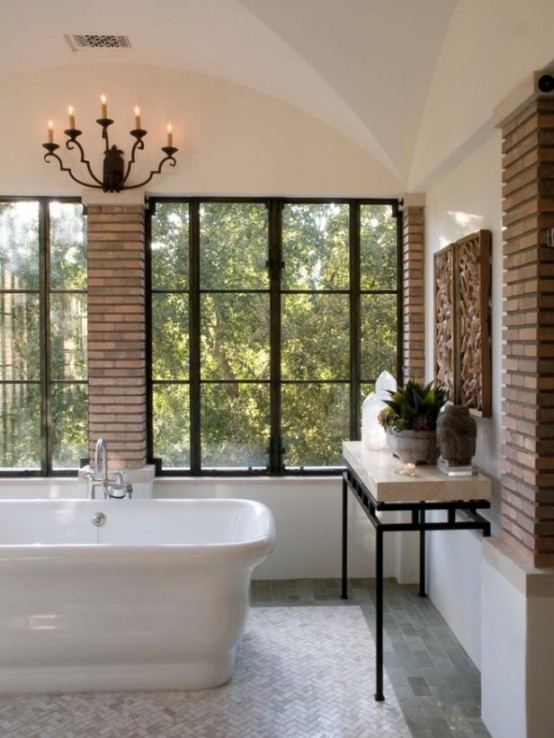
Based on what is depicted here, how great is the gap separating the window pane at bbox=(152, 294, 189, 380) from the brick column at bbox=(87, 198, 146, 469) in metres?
0.14

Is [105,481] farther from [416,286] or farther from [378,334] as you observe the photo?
[416,286]

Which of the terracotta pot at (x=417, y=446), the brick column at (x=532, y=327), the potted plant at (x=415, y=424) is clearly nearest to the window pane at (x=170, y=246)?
the potted plant at (x=415, y=424)

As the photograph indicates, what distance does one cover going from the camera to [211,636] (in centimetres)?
287

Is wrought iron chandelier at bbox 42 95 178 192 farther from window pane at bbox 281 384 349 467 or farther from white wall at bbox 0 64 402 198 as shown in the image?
window pane at bbox 281 384 349 467

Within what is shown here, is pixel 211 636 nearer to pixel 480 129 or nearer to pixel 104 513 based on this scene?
pixel 104 513

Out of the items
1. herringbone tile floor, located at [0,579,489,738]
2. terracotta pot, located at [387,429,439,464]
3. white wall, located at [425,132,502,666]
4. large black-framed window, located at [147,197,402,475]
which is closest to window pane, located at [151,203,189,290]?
large black-framed window, located at [147,197,402,475]

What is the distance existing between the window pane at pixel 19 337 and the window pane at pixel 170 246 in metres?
0.78

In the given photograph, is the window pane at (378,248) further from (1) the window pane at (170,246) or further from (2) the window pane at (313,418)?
(1) the window pane at (170,246)

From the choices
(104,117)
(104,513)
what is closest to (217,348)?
(104,513)

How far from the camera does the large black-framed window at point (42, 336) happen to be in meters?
4.17

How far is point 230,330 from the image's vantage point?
4.23 meters

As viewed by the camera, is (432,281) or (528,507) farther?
(432,281)

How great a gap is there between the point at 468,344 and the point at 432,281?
Answer: 791 millimetres

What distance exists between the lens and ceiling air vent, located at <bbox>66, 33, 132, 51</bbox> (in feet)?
12.1
